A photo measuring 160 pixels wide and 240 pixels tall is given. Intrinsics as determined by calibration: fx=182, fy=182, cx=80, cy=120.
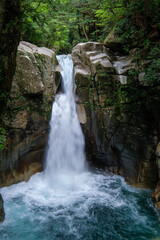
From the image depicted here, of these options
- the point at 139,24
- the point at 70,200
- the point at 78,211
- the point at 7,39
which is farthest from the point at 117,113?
the point at 7,39

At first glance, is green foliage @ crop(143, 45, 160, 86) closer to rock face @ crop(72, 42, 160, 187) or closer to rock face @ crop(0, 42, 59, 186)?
rock face @ crop(72, 42, 160, 187)

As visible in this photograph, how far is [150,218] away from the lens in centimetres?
611

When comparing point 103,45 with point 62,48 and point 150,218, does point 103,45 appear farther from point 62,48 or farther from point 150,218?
point 150,218

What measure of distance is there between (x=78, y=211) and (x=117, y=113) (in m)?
4.44

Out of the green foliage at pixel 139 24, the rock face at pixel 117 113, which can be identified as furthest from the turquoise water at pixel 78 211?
the green foliage at pixel 139 24

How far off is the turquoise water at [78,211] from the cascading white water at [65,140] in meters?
0.70

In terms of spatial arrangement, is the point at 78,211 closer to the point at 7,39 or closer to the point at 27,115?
the point at 27,115

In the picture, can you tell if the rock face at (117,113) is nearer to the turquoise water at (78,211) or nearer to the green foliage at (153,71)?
the green foliage at (153,71)

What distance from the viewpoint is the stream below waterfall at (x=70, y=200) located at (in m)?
5.53

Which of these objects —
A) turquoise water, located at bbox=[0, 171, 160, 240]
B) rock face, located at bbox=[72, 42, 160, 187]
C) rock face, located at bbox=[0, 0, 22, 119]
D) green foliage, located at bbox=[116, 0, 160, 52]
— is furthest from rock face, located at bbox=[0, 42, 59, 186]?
green foliage, located at bbox=[116, 0, 160, 52]

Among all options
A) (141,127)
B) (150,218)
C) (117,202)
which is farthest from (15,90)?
(150,218)

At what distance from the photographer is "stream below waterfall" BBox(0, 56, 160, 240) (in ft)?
18.1

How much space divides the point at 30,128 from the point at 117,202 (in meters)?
4.71

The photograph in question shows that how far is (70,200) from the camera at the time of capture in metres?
6.96
